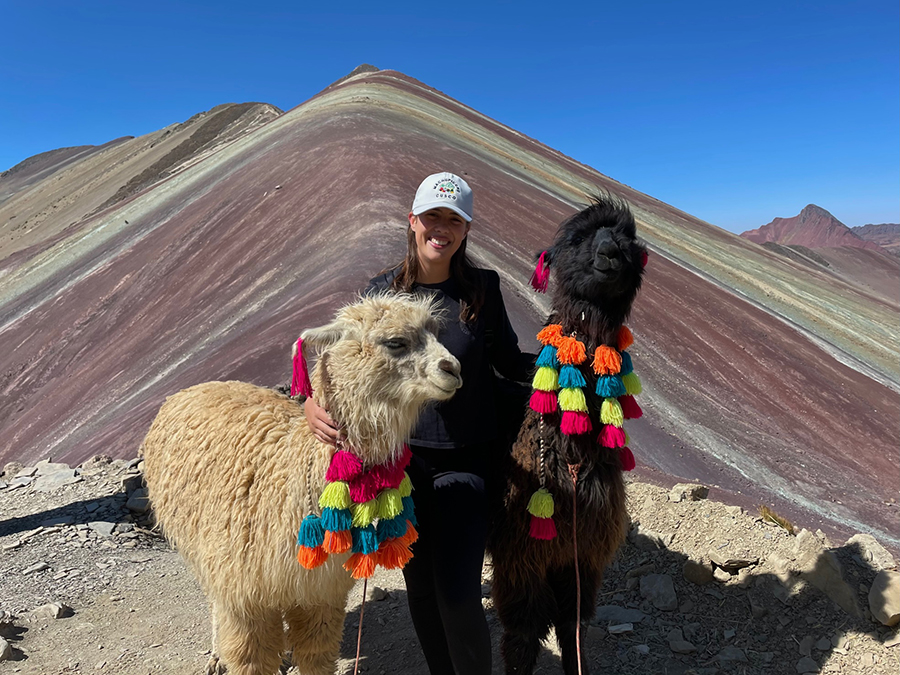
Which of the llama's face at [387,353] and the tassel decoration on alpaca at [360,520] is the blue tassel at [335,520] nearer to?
the tassel decoration on alpaca at [360,520]

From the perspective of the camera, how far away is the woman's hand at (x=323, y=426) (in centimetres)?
206

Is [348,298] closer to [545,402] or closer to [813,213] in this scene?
[545,402]

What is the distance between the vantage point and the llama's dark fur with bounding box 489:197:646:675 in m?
2.47

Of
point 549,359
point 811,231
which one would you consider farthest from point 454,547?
point 811,231

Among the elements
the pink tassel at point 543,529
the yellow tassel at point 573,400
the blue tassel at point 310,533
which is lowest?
the blue tassel at point 310,533

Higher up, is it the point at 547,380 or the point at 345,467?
the point at 547,380

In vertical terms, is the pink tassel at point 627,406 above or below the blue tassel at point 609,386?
below

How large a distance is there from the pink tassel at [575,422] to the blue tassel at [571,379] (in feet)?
0.35

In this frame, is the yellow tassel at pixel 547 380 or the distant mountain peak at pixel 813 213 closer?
the yellow tassel at pixel 547 380

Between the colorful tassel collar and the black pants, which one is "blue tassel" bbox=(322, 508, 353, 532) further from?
the colorful tassel collar

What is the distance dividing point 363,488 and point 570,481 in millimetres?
920

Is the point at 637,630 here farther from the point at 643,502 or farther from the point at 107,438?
the point at 107,438

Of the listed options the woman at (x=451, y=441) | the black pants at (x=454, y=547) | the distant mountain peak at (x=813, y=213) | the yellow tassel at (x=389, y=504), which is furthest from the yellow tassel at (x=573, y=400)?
the distant mountain peak at (x=813, y=213)

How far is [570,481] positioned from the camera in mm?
2479
